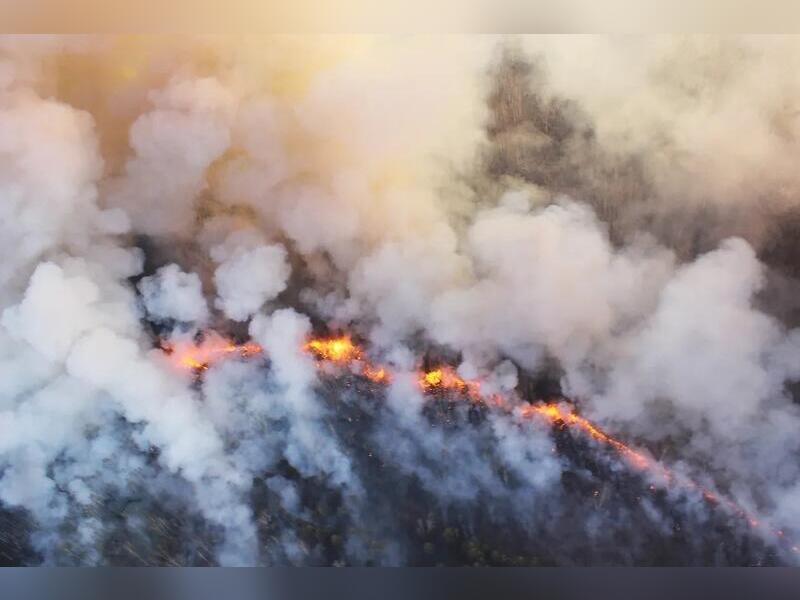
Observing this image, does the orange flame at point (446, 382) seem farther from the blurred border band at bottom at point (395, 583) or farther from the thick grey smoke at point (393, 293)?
the blurred border band at bottom at point (395, 583)

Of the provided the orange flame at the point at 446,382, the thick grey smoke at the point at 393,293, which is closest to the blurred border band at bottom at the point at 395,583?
the thick grey smoke at the point at 393,293

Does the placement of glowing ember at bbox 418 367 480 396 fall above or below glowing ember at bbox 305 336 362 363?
below

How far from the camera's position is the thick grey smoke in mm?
1990

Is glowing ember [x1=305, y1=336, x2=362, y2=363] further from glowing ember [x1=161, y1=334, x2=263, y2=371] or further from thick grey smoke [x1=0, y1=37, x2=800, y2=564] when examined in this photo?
glowing ember [x1=161, y1=334, x2=263, y2=371]

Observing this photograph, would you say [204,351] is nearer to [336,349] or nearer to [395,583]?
[336,349]

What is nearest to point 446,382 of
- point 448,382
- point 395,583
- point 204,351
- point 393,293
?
point 448,382

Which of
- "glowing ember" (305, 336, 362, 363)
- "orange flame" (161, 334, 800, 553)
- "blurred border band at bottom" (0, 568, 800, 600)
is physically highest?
"glowing ember" (305, 336, 362, 363)

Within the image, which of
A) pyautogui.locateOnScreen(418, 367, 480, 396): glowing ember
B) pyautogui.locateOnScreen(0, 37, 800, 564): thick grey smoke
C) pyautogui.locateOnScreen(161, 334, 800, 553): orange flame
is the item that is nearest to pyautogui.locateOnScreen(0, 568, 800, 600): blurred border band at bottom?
pyautogui.locateOnScreen(0, 37, 800, 564): thick grey smoke

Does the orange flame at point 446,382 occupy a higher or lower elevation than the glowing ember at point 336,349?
lower

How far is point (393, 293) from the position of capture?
204 cm

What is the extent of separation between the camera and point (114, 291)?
2.07 meters

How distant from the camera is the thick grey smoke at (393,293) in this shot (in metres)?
1.99

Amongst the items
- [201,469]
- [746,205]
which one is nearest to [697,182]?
[746,205]

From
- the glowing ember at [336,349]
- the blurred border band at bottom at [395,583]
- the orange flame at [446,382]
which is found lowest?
the blurred border band at bottom at [395,583]
